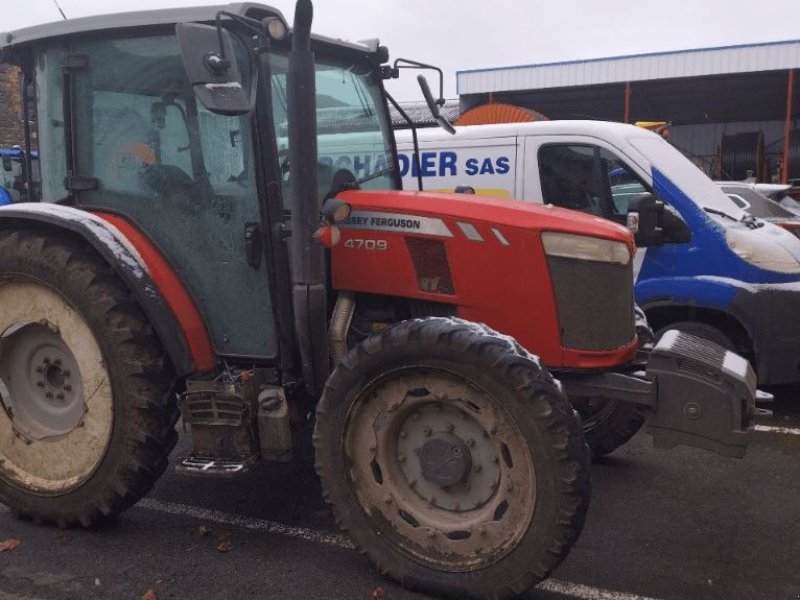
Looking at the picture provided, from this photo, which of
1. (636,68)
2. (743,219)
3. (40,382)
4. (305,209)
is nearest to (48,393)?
(40,382)

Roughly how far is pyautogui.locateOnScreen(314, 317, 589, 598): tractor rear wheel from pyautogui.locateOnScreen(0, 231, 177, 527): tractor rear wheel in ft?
2.75

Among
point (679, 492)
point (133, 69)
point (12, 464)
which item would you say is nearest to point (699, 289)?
point (679, 492)

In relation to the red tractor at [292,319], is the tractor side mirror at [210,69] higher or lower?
higher

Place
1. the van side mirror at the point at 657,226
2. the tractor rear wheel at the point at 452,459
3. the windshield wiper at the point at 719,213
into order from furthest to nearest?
the windshield wiper at the point at 719,213, the van side mirror at the point at 657,226, the tractor rear wheel at the point at 452,459

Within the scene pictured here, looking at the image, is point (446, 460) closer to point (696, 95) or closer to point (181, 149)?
point (181, 149)

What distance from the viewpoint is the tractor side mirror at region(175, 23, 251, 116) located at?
2.86 metres

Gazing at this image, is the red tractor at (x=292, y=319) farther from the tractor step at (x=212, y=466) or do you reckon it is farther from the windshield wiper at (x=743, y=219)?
the windshield wiper at (x=743, y=219)

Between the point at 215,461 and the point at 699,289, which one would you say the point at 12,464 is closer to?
the point at 215,461

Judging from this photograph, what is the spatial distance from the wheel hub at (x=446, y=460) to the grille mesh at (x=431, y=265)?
637mm

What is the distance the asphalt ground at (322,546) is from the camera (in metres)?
3.24

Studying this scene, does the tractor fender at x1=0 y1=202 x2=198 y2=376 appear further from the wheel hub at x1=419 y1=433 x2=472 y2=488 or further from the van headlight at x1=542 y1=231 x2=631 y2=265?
the van headlight at x1=542 y1=231 x2=631 y2=265

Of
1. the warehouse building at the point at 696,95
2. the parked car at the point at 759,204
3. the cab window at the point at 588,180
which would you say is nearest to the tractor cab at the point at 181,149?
the cab window at the point at 588,180

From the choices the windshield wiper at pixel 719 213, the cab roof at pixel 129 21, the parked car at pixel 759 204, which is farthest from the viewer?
the parked car at pixel 759 204

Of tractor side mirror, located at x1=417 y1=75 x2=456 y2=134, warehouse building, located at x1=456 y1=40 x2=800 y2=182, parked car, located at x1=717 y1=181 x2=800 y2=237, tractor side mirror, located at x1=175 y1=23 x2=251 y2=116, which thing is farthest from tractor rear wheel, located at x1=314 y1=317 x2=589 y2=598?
warehouse building, located at x1=456 y1=40 x2=800 y2=182
